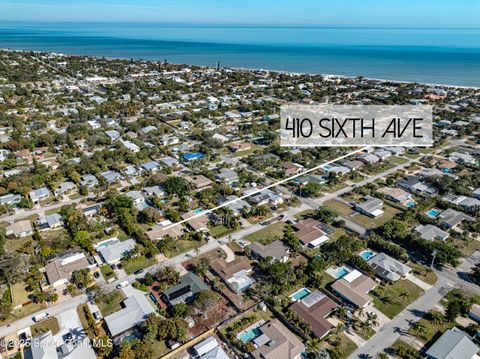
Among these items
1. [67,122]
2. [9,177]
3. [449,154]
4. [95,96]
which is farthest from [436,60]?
[9,177]

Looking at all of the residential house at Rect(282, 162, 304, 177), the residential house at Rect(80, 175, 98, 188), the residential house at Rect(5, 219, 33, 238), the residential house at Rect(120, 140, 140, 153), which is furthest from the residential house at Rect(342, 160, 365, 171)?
the residential house at Rect(5, 219, 33, 238)

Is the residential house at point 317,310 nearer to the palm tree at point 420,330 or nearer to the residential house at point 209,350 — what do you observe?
the palm tree at point 420,330

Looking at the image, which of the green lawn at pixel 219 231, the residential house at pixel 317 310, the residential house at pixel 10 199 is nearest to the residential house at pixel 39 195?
the residential house at pixel 10 199

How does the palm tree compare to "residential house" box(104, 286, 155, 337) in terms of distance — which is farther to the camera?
the palm tree

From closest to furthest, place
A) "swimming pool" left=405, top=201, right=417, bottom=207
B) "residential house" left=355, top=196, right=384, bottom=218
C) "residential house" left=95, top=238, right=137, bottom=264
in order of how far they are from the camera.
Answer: "residential house" left=95, top=238, right=137, bottom=264 < "residential house" left=355, top=196, right=384, bottom=218 < "swimming pool" left=405, top=201, right=417, bottom=207

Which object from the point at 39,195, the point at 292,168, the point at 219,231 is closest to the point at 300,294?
the point at 219,231

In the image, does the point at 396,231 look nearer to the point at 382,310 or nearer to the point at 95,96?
the point at 382,310

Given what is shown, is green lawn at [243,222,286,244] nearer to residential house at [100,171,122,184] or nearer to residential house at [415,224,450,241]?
residential house at [415,224,450,241]

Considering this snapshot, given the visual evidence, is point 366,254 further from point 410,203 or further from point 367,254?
point 410,203
